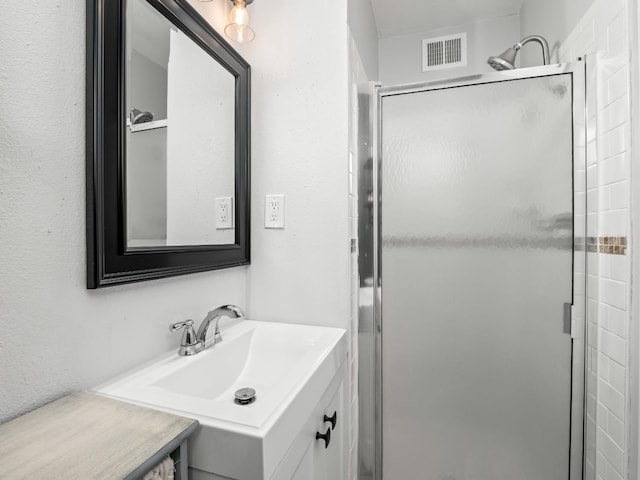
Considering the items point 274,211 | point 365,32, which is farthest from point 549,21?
point 274,211

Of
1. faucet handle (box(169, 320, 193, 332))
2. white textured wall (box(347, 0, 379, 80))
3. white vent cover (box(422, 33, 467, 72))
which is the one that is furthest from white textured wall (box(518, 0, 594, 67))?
faucet handle (box(169, 320, 193, 332))

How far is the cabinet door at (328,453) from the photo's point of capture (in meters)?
0.77

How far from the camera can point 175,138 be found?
97cm

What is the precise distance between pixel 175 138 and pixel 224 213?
30cm

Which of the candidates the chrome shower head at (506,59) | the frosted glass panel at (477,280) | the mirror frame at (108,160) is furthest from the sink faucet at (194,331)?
the chrome shower head at (506,59)

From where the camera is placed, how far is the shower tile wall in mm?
969

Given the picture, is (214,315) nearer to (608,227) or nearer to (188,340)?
(188,340)

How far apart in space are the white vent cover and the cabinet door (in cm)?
192

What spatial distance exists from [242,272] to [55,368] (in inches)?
27.1

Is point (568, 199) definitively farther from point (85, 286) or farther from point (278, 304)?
point (85, 286)

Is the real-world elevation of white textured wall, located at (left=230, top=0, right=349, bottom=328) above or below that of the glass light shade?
below

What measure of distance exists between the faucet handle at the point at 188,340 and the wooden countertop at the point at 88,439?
0.90ft

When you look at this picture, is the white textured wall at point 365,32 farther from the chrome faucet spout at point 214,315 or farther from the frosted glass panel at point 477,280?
the chrome faucet spout at point 214,315

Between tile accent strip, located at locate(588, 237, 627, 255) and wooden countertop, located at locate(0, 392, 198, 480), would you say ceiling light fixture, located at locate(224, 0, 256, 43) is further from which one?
tile accent strip, located at locate(588, 237, 627, 255)
